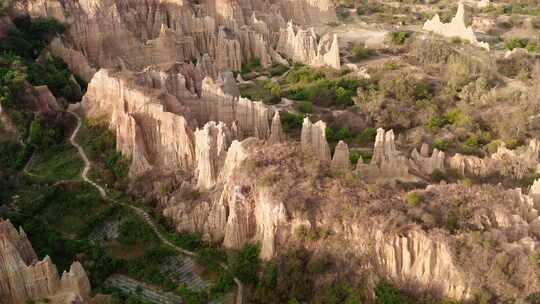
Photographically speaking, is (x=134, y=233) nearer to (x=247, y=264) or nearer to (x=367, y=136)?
(x=247, y=264)

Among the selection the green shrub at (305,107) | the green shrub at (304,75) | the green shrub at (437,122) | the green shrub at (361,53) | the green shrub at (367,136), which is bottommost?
the green shrub at (367,136)

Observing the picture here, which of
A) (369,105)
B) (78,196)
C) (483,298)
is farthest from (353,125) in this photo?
(483,298)

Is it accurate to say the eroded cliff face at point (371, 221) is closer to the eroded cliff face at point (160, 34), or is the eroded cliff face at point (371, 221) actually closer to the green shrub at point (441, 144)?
the green shrub at point (441, 144)

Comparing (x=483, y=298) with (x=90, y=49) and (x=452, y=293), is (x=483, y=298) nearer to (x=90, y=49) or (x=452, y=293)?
(x=452, y=293)

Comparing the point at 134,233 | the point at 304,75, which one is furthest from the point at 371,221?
the point at 304,75

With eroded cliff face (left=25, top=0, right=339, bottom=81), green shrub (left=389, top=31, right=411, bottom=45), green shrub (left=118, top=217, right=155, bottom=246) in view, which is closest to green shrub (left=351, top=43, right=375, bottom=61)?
eroded cliff face (left=25, top=0, right=339, bottom=81)

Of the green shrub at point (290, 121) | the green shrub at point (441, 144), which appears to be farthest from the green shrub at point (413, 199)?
the green shrub at point (290, 121)

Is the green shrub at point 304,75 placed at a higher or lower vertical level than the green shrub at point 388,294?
higher

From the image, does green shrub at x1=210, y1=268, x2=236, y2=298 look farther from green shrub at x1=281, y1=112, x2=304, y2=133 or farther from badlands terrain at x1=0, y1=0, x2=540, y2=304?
green shrub at x1=281, y1=112, x2=304, y2=133
